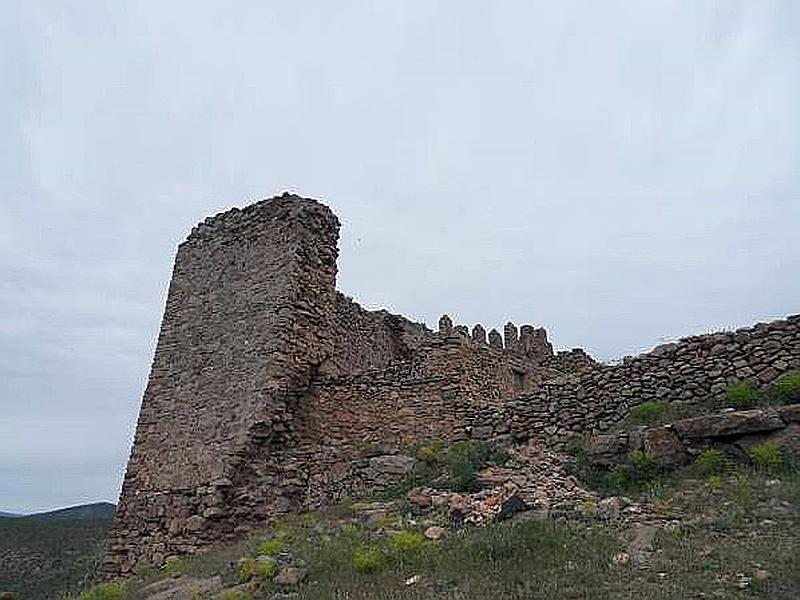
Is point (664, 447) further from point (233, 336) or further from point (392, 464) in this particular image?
point (233, 336)

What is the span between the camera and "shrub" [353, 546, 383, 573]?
7.53 meters

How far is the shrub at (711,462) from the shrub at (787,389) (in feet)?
3.91

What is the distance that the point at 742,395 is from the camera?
32.4ft

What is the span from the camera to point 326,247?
48.5 ft

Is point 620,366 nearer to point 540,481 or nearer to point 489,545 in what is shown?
point 540,481

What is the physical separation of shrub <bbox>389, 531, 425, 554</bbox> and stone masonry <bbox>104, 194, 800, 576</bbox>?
3.11 m

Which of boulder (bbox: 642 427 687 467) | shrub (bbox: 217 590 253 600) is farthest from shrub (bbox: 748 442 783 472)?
shrub (bbox: 217 590 253 600)

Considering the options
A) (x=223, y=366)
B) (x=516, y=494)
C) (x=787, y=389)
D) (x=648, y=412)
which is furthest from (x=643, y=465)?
(x=223, y=366)

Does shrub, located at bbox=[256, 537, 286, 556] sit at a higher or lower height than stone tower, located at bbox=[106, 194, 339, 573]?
lower

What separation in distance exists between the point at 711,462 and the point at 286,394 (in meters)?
7.01

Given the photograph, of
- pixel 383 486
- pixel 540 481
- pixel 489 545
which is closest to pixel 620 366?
pixel 540 481

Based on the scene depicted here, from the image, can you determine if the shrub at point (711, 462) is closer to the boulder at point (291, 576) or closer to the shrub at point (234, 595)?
the boulder at point (291, 576)

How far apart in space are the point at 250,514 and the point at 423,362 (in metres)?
3.78

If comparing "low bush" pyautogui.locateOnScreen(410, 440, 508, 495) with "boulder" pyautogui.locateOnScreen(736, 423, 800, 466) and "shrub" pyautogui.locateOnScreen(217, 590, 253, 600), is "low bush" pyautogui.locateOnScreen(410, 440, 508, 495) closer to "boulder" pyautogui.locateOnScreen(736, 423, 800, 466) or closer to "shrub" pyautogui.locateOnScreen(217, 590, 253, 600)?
"boulder" pyautogui.locateOnScreen(736, 423, 800, 466)
